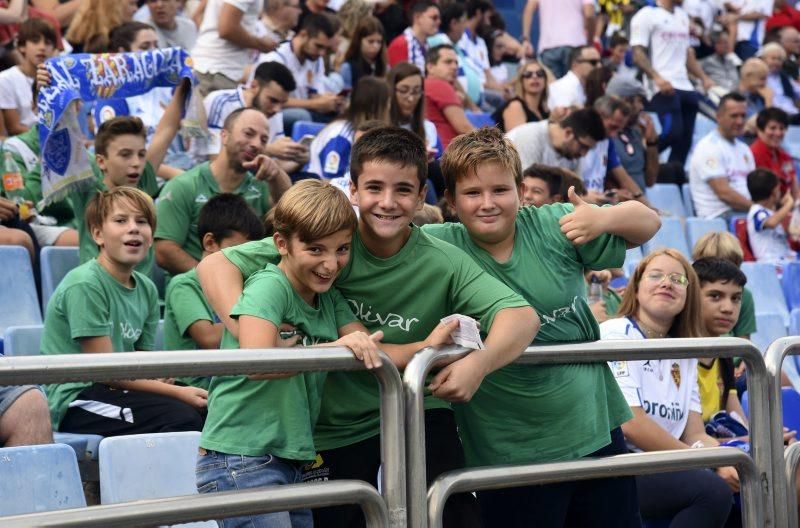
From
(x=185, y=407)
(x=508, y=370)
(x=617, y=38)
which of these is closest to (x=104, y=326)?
(x=185, y=407)

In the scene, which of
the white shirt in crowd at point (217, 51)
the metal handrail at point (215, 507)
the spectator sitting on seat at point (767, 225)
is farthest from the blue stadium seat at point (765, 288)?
the metal handrail at point (215, 507)

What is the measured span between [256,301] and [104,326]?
7.02ft

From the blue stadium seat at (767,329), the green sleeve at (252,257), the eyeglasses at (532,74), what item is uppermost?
the eyeglasses at (532,74)

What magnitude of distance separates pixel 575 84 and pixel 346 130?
3641 mm

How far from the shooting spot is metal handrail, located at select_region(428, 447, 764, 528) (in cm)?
297

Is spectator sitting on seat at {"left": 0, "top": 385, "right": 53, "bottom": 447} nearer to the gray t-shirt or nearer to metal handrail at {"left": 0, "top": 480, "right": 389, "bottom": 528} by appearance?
metal handrail at {"left": 0, "top": 480, "right": 389, "bottom": 528}

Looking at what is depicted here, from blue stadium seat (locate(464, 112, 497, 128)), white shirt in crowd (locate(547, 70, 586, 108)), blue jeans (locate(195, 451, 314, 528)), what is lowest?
blue jeans (locate(195, 451, 314, 528))

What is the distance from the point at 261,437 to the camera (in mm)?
3016

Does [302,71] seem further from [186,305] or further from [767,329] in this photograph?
[186,305]

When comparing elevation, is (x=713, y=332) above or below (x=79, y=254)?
below

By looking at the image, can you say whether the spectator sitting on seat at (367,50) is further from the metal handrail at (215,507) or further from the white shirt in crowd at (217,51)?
the metal handrail at (215,507)

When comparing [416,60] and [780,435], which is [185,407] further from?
[416,60]

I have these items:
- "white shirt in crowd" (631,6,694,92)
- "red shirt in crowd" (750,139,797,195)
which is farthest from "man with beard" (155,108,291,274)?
"white shirt in crowd" (631,6,694,92)

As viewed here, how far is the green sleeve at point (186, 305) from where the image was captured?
5.25m
